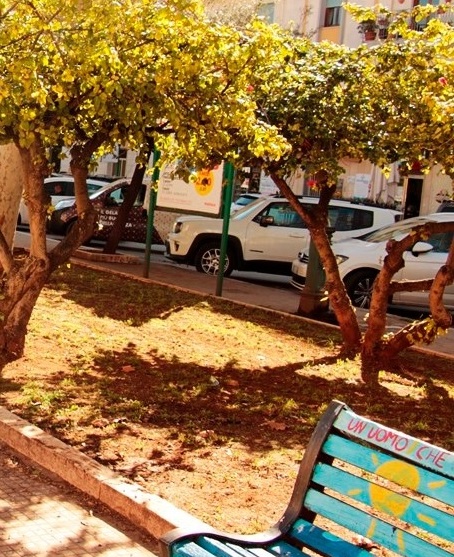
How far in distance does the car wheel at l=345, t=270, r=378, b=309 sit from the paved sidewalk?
33.6 feet

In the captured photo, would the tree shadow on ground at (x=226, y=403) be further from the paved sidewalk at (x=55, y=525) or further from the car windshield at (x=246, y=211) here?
the car windshield at (x=246, y=211)

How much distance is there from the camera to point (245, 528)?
17.7ft

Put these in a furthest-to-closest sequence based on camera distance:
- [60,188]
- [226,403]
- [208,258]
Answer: [60,188]
[208,258]
[226,403]

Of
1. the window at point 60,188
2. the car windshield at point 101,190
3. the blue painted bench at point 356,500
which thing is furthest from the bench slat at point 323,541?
the window at point 60,188

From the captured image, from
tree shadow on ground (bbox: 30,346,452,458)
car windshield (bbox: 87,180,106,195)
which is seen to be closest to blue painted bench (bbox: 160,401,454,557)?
tree shadow on ground (bbox: 30,346,452,458)

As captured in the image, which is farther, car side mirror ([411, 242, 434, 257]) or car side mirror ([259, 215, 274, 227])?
car side mirror ([259, 215, 274, 227])

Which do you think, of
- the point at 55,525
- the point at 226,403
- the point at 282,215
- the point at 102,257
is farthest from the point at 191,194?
the point at 55,525

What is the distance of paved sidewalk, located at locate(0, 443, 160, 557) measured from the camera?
509cm

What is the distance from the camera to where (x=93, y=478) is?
19.2ft

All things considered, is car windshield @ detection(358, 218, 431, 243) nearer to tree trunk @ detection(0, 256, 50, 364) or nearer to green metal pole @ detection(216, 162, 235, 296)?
green metal pole @ detection(216, 162, 235, 296)

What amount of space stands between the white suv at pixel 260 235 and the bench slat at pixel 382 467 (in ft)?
48.1

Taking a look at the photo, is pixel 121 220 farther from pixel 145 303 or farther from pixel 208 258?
pixel 145 303

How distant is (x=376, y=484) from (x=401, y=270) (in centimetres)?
1210

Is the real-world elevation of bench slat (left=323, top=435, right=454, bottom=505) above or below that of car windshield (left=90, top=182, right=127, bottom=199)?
below
